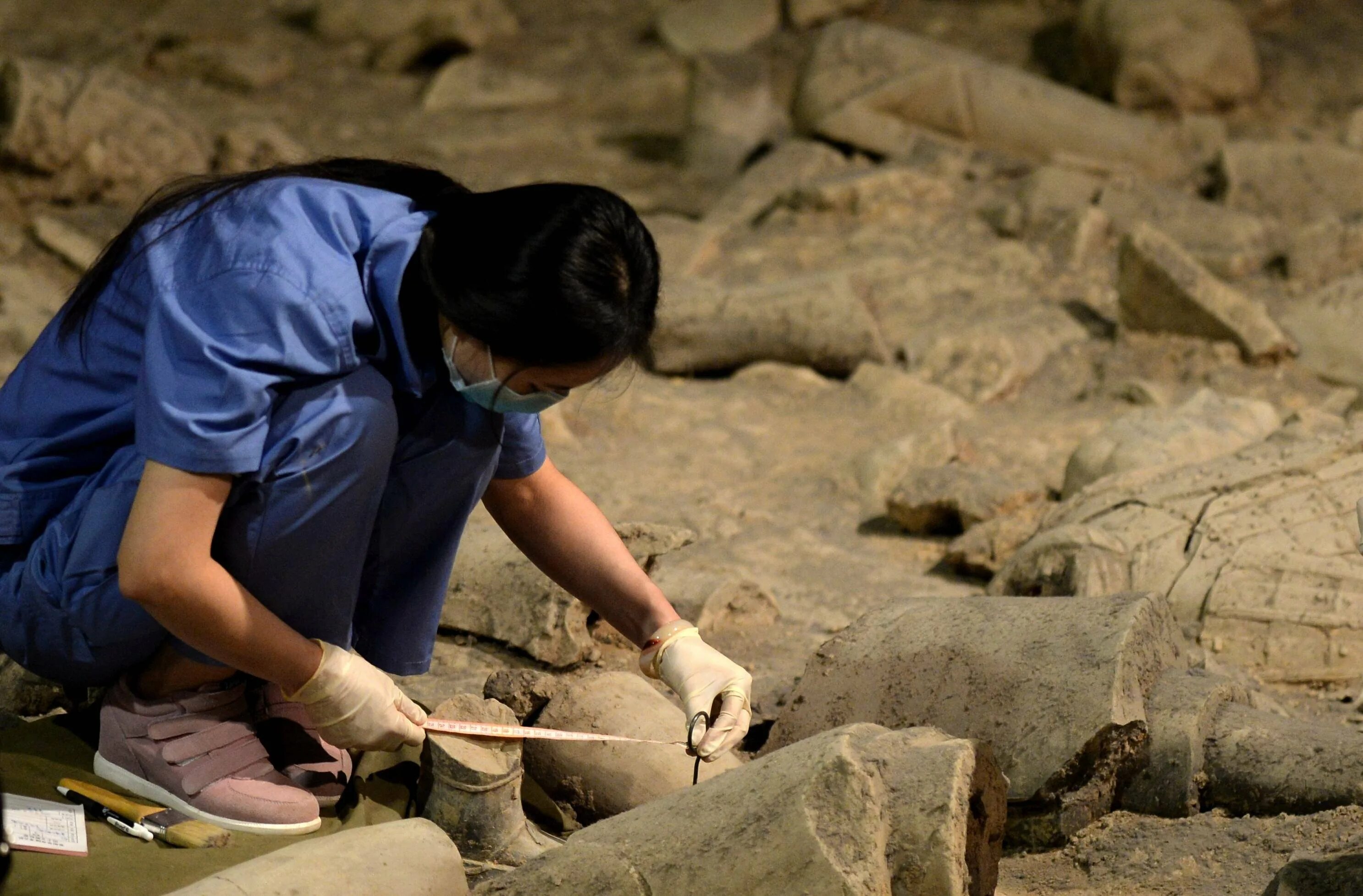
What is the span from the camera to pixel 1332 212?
5734 mm

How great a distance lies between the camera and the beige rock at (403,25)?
7.53 meters

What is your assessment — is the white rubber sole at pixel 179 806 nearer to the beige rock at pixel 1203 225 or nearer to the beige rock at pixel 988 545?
the beige rock at pixel 988 545

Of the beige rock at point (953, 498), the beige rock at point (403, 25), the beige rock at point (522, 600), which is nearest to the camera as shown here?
the beige rock at point (522, 600)

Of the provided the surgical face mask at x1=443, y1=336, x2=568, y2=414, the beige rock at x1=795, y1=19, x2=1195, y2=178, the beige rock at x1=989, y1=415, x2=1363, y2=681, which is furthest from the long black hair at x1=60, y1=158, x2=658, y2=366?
the beige rock at x1=795, y1=19, x2=1195, y2=178

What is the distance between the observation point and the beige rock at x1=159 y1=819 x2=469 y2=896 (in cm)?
168

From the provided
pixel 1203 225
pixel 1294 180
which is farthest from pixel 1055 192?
pixel 1294 180

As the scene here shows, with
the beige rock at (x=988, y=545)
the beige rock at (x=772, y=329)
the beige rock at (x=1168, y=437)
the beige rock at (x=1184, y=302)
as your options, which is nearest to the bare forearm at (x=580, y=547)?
the beige rock at (x=988, y=545)

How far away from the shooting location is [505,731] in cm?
203

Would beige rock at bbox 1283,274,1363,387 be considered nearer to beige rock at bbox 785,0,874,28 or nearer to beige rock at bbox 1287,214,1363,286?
beige rock at bbox 1287,214,1363,286

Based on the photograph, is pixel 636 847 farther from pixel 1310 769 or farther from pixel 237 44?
pixel 237 44

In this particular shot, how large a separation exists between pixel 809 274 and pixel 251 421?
3.60 meters

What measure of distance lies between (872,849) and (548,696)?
2.37 feet

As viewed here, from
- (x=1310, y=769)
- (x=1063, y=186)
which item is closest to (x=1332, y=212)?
(x=1063, y=186)

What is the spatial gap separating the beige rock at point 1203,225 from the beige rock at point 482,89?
3072mm
